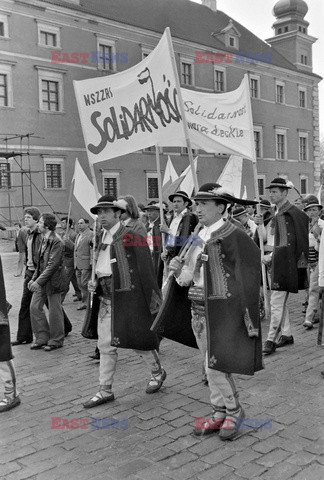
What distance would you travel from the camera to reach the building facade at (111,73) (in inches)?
1090

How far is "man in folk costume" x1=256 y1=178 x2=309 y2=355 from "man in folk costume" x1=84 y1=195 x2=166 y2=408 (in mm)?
2091

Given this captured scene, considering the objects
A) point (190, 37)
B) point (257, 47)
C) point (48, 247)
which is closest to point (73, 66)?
point (190, 37)

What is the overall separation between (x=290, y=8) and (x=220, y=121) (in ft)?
150

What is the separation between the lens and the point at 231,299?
4227 mm

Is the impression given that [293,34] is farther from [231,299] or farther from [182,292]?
[231,299]

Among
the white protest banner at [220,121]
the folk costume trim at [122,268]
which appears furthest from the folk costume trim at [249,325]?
the white protest banner at [220,121]

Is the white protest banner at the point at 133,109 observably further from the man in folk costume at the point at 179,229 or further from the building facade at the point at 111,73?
the building facade at the point at 111,73

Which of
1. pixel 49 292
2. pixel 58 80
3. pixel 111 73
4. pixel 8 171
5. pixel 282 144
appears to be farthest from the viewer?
pixel 282 144

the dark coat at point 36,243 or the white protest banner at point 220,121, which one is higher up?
the white protest banner at point 220,121

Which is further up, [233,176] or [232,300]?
[233,176]

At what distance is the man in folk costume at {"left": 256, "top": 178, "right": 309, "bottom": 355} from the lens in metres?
6.78

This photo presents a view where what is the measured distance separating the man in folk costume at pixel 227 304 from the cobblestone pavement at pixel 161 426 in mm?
313

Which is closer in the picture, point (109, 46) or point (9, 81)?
point (9, 81)

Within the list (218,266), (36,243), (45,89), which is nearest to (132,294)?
(218,266)
